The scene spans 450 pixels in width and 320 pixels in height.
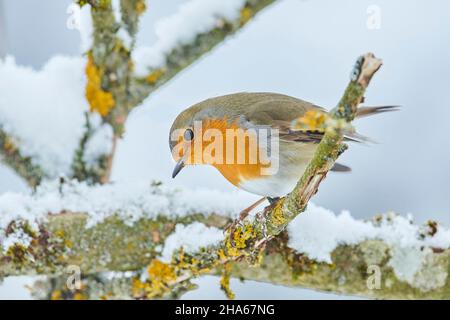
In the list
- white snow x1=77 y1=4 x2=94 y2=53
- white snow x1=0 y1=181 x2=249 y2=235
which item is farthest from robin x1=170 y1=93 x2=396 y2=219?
white snow x1=77 y1=4 x2=94 y2=53

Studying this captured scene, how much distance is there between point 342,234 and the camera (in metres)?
2.76

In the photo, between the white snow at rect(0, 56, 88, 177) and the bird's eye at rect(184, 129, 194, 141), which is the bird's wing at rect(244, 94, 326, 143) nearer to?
the bird's eye at rect(184, 129, 194, 141)

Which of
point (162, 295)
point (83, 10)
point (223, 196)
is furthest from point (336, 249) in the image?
point (83, 10)

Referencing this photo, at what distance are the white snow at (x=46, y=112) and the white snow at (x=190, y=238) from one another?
0.79 meters

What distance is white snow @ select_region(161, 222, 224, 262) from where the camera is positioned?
269cm

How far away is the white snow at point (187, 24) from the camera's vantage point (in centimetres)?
333

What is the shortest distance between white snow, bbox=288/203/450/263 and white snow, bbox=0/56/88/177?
1247 mm

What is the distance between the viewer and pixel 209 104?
116 inches

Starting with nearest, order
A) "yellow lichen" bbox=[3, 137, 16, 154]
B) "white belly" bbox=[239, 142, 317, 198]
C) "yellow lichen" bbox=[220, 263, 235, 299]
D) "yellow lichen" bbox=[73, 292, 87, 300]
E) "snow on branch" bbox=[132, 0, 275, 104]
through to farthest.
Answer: "white belly" bbox=[239, 142, 317, 198], "yellow lichen" bbox=[220, 263, 235, 299], "yellow lichen" bbox=[73, 292, 87, 300], "yellow lichen" bbox=[3, 137, 16, 154], "snow on branch" bbox=[132, 0, 275, 104]

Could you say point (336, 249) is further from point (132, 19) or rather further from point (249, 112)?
point (132, 19)

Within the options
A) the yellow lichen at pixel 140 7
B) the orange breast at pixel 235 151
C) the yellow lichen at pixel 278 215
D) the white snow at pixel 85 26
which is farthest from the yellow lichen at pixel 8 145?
the yellow lichen at pixel 278 215

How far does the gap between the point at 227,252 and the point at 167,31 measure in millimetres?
1384

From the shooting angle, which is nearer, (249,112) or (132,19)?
(249,112)

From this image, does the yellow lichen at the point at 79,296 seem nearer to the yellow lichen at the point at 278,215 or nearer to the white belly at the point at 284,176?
the white belly at the point at 284,176
